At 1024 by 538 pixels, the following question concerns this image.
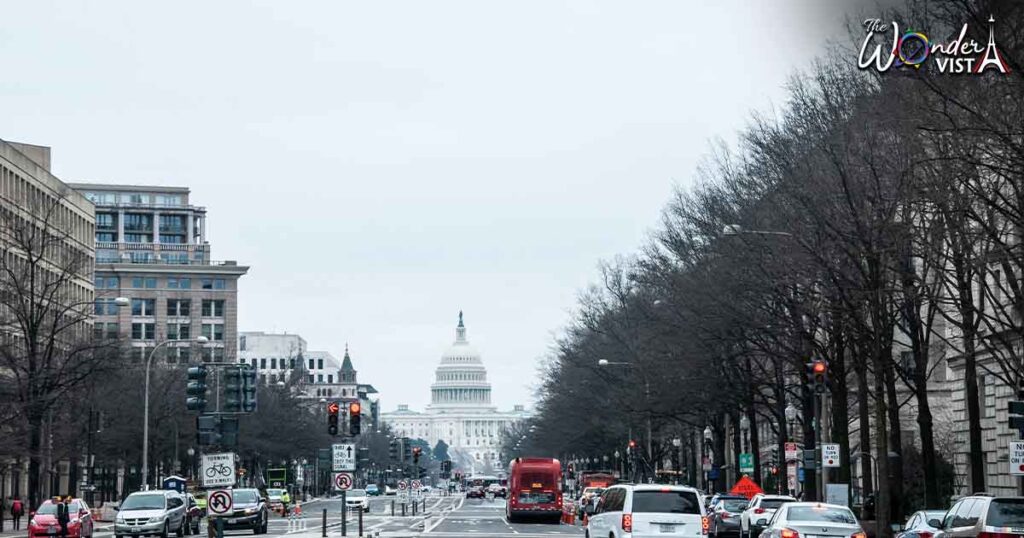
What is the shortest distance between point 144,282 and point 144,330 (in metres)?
6.07

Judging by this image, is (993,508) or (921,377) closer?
(993,508)

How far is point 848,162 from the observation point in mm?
44844

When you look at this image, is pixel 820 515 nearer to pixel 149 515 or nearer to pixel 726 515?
pixel 726 515

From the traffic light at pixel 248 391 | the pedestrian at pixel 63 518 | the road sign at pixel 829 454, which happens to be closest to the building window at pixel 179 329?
the pedestrian at pixel 63 518

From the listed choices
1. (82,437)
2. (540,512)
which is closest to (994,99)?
(540,512)

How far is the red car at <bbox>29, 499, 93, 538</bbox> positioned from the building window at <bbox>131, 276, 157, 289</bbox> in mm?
133839

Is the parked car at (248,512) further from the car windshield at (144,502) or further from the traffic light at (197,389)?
the traffic light at (197,389)

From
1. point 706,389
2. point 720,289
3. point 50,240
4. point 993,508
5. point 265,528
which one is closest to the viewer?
point 993,508

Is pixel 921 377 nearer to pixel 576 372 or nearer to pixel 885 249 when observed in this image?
pixel 885 249

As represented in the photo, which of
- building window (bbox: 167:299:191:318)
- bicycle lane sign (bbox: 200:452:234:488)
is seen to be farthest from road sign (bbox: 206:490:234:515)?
building window (bbox: 167:299:191:318)

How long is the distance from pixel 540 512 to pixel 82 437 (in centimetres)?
2608

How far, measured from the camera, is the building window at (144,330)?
186 metres

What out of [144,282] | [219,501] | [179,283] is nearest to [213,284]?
[179,283]

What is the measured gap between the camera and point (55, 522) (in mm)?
54812
